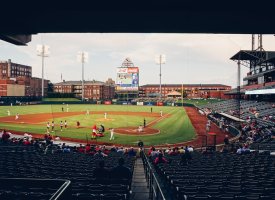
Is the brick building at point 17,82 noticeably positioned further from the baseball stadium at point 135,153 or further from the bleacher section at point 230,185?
the bleacher section at point 230,185

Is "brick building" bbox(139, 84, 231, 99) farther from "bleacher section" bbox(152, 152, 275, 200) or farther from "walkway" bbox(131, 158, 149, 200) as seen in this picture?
"bleacher section" bbox(152, 152, 275, 200)

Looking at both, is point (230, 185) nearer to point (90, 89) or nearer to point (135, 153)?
point (135, 153)

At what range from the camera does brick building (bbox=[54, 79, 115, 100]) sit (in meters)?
137

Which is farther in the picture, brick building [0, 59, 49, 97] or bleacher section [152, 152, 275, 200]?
brick building [0, 59, 49, 97]

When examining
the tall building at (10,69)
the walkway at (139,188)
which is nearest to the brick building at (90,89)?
the tall building at (10,69)

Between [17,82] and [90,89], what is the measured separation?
135 feet

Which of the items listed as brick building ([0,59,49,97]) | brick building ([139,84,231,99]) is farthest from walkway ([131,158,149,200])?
brick building ([139,84,231,99])

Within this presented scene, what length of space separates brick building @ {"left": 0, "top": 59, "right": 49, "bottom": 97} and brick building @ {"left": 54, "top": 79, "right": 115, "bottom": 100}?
11.2 m

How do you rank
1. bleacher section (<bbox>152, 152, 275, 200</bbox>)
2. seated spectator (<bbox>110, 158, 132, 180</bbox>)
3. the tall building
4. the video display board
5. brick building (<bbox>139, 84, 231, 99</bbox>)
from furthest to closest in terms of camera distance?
brick building (<bbox>139, 84, 231, 99</bbox>)
the tall building
the video display board
seated spectator (<bbox>110, 158, 132, 180</bbox>)
bleacher section (<bbox>152, 152, 275, 200</bbox>)

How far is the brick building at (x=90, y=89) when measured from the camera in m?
137

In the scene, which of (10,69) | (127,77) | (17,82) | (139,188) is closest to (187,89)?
(10,69)

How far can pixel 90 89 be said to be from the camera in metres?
138

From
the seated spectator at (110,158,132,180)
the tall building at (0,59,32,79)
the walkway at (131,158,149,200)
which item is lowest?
the walkway at (131,158,149,200)
